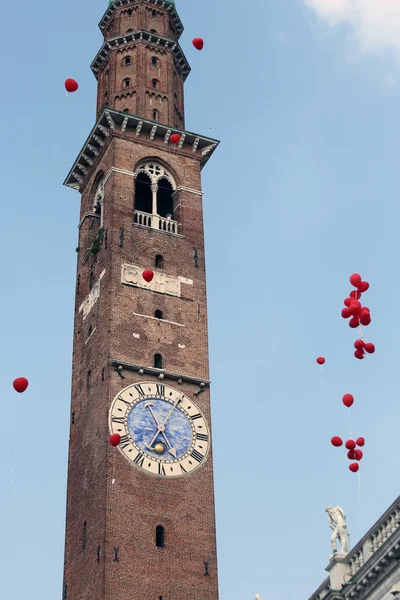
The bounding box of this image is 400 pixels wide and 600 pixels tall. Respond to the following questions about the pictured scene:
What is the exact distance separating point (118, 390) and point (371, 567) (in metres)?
18.9

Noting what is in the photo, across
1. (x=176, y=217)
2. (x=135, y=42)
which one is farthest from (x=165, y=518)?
(x=135, y=42)

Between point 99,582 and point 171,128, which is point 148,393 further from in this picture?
point 171,128

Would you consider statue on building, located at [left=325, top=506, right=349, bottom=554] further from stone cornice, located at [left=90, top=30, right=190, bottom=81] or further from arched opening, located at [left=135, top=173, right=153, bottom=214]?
stone cornice, located at [left=90, top=30, right=190, bottom=81]

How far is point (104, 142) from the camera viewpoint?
58.4 metres

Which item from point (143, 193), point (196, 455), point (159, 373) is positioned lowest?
point (196, 455)

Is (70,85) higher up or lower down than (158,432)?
higher up

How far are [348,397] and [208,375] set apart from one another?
14.2 metres

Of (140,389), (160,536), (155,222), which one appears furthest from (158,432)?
(155,222)

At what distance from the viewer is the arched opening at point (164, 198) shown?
57625 mm

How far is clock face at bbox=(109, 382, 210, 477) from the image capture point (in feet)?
155

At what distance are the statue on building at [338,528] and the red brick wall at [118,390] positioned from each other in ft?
33.4

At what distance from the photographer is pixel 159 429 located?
48.2 metres

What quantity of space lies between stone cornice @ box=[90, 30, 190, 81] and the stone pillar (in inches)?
1469

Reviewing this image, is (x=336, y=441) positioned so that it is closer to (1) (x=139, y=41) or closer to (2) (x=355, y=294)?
(2) (x=355, y=294)
